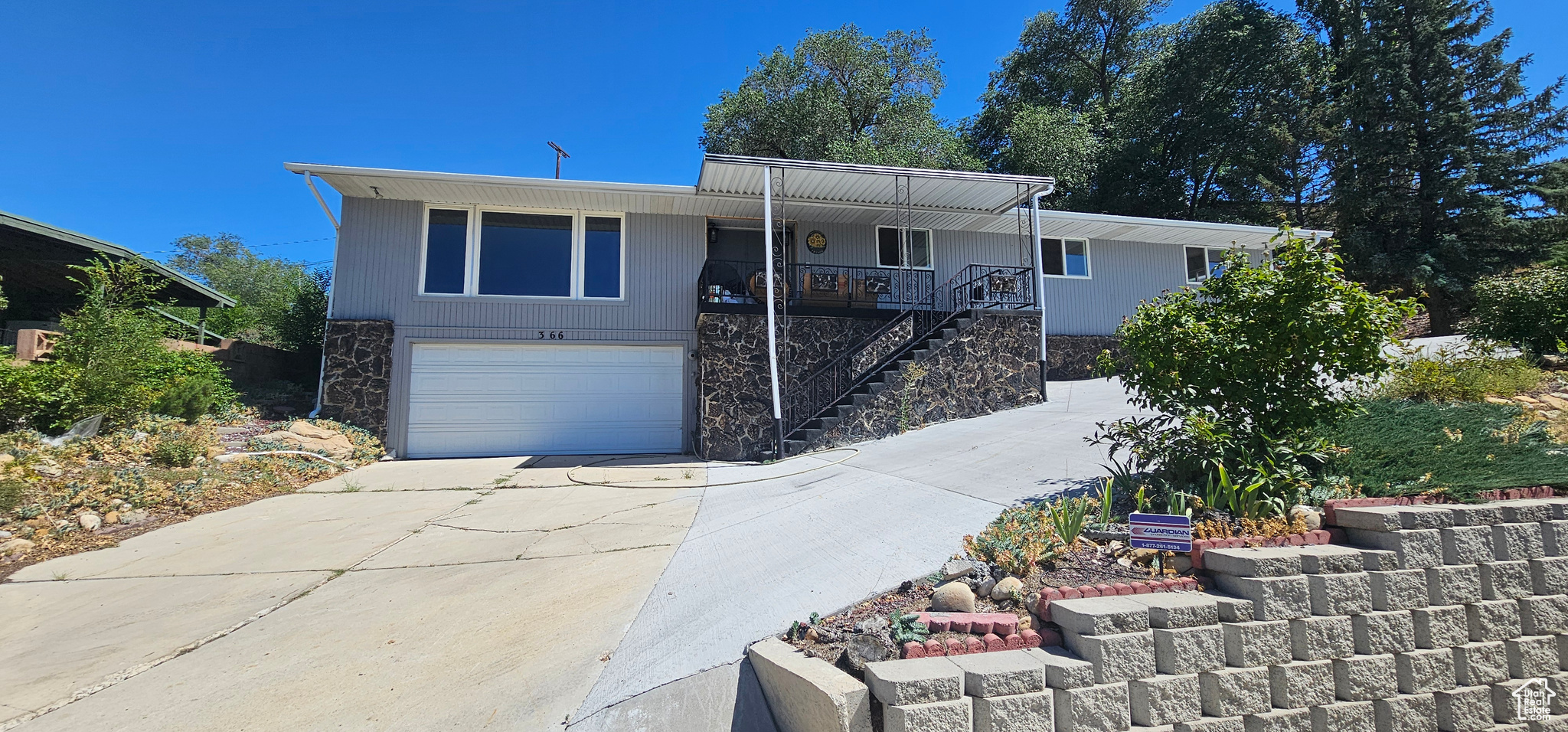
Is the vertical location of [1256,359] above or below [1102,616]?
above

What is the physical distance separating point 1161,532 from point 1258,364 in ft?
5.94

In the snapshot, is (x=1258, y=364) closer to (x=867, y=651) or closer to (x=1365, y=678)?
(x=1365, y=678)

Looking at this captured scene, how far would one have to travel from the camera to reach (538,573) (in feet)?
14.6

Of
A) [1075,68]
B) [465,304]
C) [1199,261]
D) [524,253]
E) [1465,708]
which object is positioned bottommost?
[1465,708]

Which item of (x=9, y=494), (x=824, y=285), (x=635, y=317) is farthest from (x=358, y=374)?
(x=824, y=285)

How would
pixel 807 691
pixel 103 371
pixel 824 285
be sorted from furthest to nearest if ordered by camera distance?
1. pixel 824 285
2. pixel 103 371
3. pixel 807 691

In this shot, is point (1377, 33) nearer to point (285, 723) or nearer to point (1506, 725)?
point (1506, 725)

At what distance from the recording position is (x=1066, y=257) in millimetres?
13680

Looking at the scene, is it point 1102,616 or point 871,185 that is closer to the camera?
point 1102,616

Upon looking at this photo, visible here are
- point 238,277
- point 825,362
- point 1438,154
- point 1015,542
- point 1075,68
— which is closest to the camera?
point 1015,542

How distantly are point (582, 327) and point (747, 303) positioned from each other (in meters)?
2.85

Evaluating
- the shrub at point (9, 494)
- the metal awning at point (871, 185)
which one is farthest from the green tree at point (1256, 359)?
the shrub at point (9, 494)

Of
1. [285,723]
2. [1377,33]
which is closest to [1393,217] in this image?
[1377,33]

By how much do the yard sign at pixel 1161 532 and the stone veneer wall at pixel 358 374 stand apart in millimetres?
11001
